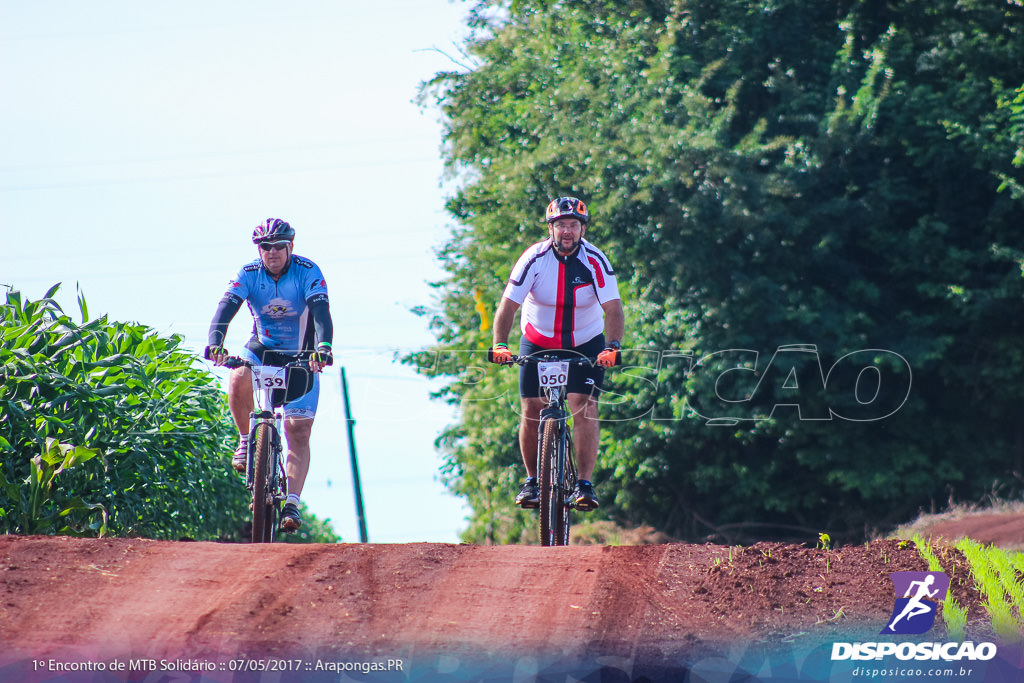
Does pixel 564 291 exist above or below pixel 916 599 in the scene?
above

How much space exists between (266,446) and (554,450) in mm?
1952

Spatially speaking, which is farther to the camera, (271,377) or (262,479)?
(271,377)

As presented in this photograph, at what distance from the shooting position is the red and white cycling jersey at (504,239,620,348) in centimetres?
763

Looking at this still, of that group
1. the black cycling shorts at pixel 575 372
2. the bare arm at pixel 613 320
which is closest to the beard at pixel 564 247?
the bare arm at pixel 613 320

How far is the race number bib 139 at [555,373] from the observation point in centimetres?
745

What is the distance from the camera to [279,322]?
7582 mm

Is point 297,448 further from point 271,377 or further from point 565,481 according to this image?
point 565,481

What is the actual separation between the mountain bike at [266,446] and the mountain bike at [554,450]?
5.42 feet

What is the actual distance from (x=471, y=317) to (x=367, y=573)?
52.3 feet

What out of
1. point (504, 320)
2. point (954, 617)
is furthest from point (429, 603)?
point (504, 320)

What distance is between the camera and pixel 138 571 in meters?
5.71

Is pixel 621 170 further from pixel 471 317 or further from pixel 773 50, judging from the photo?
pixel 471 317

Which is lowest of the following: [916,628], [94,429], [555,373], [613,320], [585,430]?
[916,628]

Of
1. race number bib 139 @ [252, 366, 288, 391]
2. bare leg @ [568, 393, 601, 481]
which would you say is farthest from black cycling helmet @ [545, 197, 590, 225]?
race number bib 139 @ [252, 366, 288, 391]
